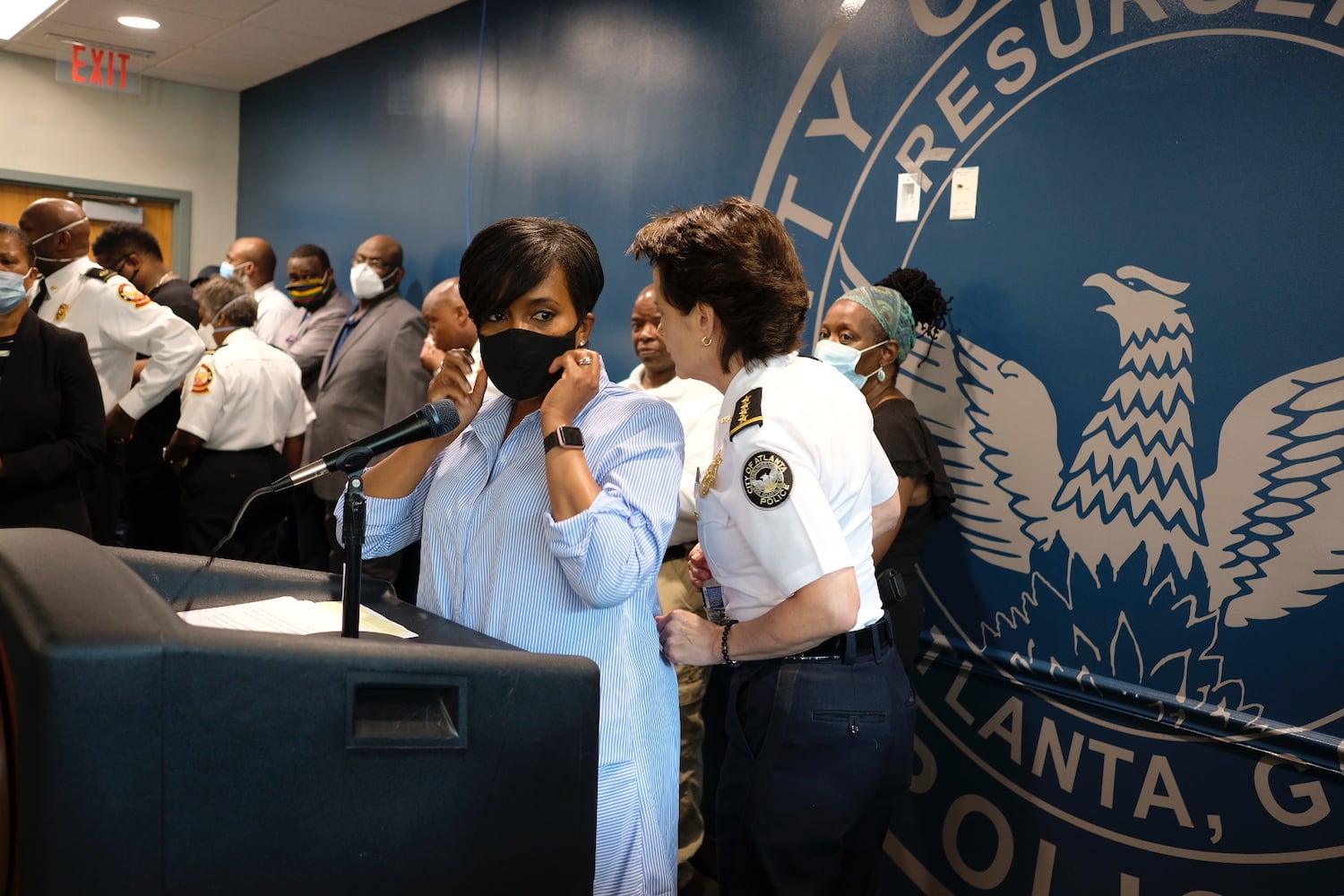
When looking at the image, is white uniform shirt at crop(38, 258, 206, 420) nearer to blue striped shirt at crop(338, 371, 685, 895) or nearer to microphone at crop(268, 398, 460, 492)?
blue striped shirt at crop(338, 371, 685, 895)

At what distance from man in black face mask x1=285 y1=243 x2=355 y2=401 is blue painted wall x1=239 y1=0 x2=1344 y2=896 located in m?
2.56

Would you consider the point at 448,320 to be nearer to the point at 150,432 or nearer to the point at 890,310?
the point at 150,432

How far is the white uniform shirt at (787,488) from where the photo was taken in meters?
1.39

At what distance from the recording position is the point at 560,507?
46.9 inches

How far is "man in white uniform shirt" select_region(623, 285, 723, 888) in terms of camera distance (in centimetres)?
286

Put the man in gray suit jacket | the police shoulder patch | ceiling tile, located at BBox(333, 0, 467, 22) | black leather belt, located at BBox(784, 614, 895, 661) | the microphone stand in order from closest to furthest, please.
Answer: the microphone stand < the police shoulder patch < black leather belt, located at BBox(784, 614, 895, 661) < the man in gray suit jacket < ceiling tile, located at BBox(333, 0, 467, 22)

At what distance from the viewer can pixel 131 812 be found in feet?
2.55

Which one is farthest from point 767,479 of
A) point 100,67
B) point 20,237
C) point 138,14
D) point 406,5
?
point 100,67

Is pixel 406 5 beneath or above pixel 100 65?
above

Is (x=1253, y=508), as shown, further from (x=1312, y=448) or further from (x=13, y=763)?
(x=13, y=763)

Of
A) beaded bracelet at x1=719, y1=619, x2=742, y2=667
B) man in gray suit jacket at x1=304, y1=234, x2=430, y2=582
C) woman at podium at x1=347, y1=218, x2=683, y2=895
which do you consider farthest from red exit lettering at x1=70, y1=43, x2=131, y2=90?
beaded bracelet at x1=719, y1=619, x2=742, y2=667

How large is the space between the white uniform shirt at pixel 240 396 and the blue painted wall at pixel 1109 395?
1890mm

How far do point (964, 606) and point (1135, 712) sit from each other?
481 mm

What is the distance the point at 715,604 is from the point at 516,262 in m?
0.56
